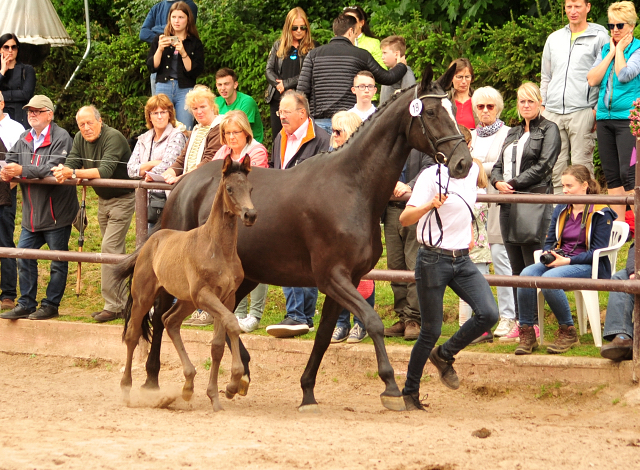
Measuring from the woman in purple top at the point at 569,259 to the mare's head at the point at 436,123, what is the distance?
2.00 meters

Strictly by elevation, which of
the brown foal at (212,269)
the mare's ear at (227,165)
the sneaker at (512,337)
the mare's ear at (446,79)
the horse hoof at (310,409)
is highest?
the mare's ear at (446,79)

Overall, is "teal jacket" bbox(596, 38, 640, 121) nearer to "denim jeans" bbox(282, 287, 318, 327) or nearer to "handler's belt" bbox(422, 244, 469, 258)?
"handler's belt" bbox(422, 244, 469, 258)

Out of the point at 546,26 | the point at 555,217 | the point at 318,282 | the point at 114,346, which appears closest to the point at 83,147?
the point at 114,346

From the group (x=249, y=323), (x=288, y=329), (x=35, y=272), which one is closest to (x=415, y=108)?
(x=288, y=329)

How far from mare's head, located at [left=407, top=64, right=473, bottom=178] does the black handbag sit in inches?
142

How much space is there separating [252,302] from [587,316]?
3.26m

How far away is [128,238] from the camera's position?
479 inches

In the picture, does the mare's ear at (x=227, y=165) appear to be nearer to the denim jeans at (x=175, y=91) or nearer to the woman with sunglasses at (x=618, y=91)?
the woman with sunglasses at (x=618, y=91)

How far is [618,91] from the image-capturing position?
8.66 meters

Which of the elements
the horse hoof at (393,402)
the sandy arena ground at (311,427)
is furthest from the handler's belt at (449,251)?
the sandy arena ground at (311,427)

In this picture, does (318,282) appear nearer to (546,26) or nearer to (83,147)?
(83,147)

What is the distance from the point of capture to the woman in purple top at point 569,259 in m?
7.39

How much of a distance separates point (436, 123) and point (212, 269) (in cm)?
190

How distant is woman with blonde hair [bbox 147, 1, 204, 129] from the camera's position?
11.0 meters
